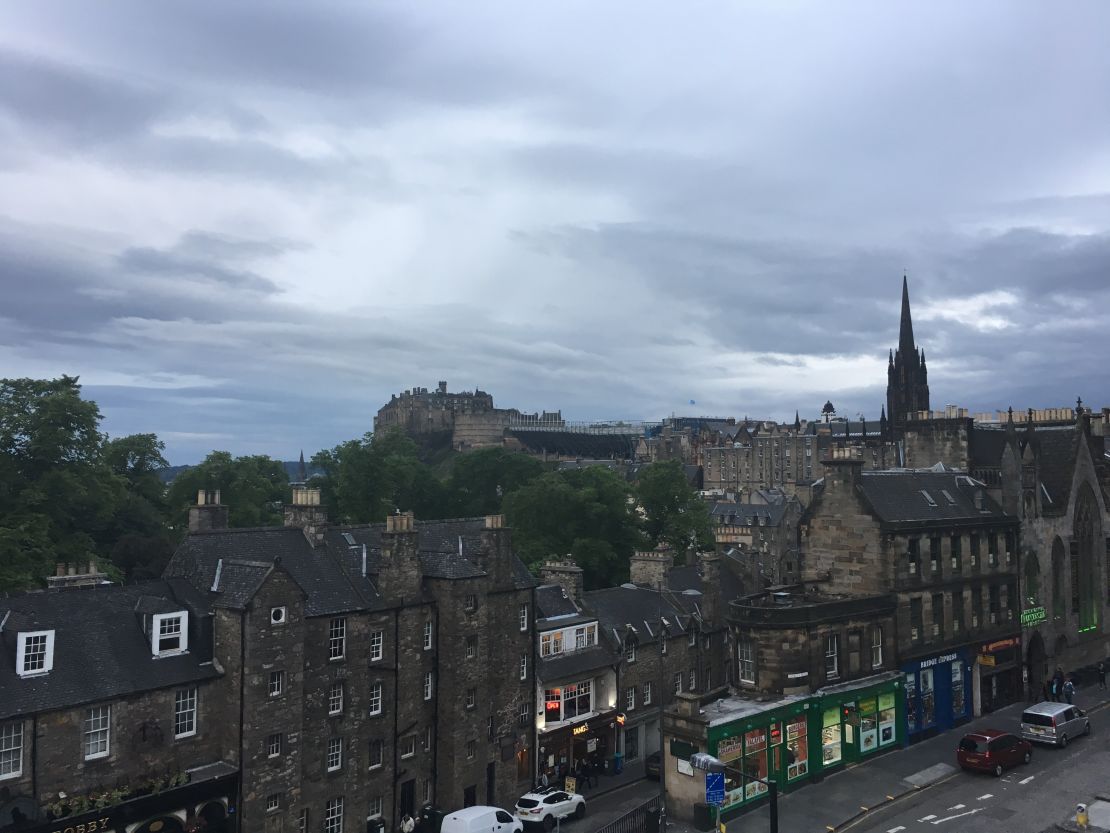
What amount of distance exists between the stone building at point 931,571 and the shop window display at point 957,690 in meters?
0.05

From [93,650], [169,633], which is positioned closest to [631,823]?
[169,633]

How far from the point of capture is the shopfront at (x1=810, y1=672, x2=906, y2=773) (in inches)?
1411

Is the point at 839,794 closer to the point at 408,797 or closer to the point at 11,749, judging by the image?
the point at 408,797

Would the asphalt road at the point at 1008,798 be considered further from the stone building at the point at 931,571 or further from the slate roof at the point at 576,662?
the slate roof at the point at 576,662

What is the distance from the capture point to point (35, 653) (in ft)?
80.7

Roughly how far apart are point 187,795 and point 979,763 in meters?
29.9

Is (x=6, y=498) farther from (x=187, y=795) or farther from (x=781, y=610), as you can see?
(x=781, y=610)

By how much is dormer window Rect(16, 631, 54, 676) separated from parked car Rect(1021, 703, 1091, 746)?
3941 centimetres

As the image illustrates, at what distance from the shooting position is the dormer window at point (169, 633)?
27.0 meters

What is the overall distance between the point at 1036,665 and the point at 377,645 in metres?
37.9

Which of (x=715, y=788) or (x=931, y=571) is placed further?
(x=931, y=571)

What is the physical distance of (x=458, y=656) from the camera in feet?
113

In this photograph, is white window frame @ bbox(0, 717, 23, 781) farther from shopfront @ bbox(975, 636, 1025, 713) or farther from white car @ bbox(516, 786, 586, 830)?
shopfront @ bbox(975, 636, 1025, 713)

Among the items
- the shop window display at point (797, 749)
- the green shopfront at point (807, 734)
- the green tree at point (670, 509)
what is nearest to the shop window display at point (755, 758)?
the green shopfront at point (807, 734)
